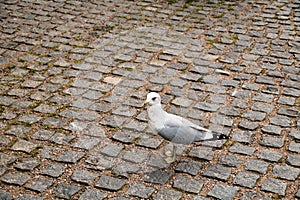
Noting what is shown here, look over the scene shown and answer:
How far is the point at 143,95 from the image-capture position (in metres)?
6.55

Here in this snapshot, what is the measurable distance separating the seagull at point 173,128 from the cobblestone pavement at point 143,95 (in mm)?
287

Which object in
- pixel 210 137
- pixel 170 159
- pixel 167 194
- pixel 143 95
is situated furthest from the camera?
pixel 143 95

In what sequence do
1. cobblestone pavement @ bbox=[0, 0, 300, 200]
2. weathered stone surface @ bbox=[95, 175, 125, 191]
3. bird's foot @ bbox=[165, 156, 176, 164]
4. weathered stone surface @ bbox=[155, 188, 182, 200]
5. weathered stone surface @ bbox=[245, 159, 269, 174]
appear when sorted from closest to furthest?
weathered stone surface @ bbox=[155, 188, 182, 200] < weathered stone surface @ bbox=[95, 175, 125, 191] < cobblestone pavement @ bbox=[0, 0, 300, 200] < weathered stone surface @ bbox=[245, 159, 269, 174] < bird's foot @ bbox=[165, 156, 176, 164]

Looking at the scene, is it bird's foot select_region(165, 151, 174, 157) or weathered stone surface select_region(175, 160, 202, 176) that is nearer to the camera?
weathered stone surface select_region(175, 160, 202, 176)

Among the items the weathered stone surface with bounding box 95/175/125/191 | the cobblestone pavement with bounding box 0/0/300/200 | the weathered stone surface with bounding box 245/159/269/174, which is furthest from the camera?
the weathered stone surface with bounding box 245/159/269/174

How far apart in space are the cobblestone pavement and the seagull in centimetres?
29

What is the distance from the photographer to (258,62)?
24.3 ft

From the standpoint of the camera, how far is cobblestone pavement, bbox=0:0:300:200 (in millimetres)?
5051

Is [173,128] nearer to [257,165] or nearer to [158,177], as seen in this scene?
[158,177]

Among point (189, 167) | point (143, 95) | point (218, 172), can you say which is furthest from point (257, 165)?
point (143, 95)

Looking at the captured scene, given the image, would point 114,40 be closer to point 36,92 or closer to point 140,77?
point 140,77

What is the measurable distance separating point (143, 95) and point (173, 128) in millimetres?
1485

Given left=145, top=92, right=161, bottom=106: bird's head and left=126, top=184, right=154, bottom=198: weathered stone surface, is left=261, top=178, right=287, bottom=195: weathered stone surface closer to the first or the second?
left=126, top=184, right=154, bottom=198: weathered stone surface

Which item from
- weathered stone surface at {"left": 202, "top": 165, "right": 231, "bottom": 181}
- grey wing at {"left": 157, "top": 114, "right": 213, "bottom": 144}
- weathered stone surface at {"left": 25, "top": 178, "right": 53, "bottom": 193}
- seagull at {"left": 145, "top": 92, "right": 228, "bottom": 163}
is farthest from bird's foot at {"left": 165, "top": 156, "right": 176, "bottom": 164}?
weathered stone surface at {"left": 25, "top": 178, "right": 53, "bottom": 193}
